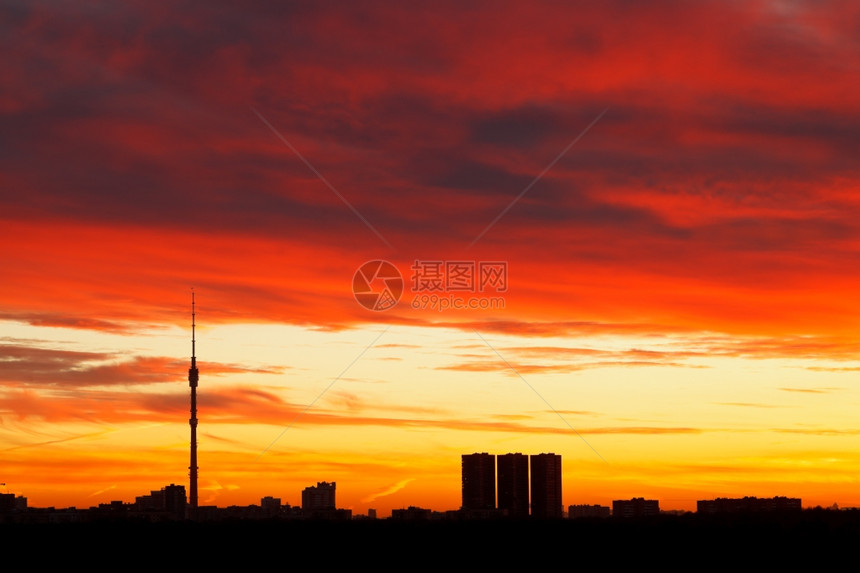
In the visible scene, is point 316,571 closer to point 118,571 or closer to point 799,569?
point 118,571

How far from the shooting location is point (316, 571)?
182500 mm

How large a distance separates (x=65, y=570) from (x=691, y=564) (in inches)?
3819

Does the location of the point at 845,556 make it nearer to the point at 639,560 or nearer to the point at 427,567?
the point at 639,560

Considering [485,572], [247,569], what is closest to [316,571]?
[247,569]

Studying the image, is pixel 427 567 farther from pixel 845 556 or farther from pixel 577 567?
pixel 845 556

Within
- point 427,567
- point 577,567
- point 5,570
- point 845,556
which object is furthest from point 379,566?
point 845,556

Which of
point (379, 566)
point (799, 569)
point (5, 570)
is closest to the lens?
point (799, 569)

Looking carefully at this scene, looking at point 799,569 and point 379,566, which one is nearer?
point 799,569

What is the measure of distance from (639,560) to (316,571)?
55819mm

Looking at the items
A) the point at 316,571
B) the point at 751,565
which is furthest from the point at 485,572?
the point at 751,565

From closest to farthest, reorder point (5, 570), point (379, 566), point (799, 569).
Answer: point (799, 569) < point (5, 570) < point (379, 566)

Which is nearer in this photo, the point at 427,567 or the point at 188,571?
the point at 188,571

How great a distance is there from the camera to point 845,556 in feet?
593

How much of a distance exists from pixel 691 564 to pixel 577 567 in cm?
1781
